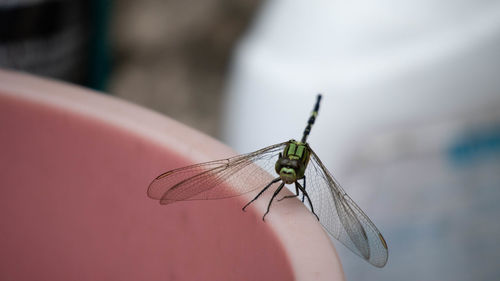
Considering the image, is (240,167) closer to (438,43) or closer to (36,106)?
(36,106)

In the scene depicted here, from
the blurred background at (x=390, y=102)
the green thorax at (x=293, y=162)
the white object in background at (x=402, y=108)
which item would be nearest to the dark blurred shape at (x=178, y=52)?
the blurred background at (x=390, y=102)

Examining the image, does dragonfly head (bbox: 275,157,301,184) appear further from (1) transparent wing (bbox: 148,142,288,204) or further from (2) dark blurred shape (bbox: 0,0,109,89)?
(2) dark blurred shape (bbox: 0,0,109,89)

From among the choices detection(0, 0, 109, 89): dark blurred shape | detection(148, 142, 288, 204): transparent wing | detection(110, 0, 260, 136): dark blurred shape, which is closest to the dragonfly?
detection(148, 142, 288, 204): transparent wing

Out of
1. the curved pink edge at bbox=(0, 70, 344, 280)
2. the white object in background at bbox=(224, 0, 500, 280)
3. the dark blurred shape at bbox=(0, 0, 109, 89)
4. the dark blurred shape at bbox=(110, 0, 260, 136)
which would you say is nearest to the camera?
the curved pink edge at bbox=(0, 70, 344, 280)

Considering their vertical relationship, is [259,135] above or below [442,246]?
above

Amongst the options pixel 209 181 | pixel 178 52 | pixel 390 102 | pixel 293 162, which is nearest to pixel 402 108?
pixel 390 102

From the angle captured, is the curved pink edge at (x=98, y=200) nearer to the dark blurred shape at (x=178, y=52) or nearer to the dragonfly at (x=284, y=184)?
the dragonfly at (x=284, y=184)

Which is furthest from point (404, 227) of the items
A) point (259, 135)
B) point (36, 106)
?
point (36, 106)
